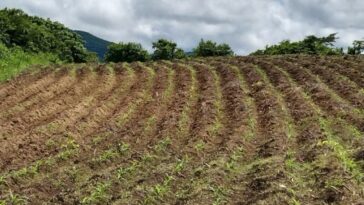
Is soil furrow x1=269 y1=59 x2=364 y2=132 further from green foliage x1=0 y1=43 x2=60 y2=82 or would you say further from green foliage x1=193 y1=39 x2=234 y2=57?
green foliage x1=193 y1=39 x2=234 y2=57

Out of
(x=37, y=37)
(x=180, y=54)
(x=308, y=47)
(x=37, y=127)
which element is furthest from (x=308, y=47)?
(x=37, y=127)

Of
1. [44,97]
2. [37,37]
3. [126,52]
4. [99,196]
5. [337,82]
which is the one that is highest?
[37,37]

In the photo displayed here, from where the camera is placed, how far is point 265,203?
11.0m

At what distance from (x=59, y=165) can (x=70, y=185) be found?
1.79 meters

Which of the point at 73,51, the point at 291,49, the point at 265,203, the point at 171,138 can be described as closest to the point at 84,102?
the point at 171,138

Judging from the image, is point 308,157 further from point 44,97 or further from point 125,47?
point 125,47

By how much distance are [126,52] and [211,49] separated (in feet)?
30.5

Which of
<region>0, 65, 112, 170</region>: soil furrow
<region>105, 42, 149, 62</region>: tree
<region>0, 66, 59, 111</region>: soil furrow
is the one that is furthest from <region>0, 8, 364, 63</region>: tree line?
<region>0, 65, 112, 170</region>: soil furrow

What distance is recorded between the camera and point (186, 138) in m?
16.8

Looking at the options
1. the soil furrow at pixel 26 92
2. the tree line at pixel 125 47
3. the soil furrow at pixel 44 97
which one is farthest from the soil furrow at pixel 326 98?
the tree line at pixel 125 47

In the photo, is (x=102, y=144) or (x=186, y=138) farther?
(x=186, y=138)

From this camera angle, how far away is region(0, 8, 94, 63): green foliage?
48.2 meters

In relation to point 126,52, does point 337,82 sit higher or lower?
lower

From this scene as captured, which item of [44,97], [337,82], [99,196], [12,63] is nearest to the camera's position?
[99,196]
